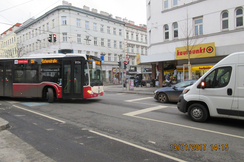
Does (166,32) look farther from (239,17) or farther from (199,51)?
(239,17)

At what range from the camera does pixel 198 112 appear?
623 cm

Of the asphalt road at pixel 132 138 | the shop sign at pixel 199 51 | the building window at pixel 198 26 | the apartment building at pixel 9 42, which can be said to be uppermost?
the apartment building at pixel 9 42

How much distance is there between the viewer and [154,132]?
511 centimetres

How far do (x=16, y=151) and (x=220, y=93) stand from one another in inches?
239

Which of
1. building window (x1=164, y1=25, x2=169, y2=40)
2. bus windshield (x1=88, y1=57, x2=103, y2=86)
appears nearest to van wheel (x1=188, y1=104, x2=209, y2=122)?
bus windshield (x1=88, y1=57, x2=103, y2=86)

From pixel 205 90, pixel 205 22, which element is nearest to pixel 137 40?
pixel 205 22

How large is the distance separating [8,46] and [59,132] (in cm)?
6584

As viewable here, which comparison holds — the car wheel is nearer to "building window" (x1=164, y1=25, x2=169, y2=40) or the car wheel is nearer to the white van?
the white van

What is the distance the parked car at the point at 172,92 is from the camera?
1005cm

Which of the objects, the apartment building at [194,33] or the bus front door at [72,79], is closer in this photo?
the bus front door at [72,79]

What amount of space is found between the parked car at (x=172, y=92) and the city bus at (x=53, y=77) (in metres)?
3.92

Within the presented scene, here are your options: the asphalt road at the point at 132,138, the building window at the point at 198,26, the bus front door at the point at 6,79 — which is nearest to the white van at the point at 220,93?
the asphalt road at the point at 132,138

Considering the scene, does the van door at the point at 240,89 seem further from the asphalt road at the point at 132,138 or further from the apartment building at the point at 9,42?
the apartment building at the point at 9,42

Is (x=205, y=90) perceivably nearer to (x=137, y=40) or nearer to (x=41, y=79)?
(x=41, y=79)
